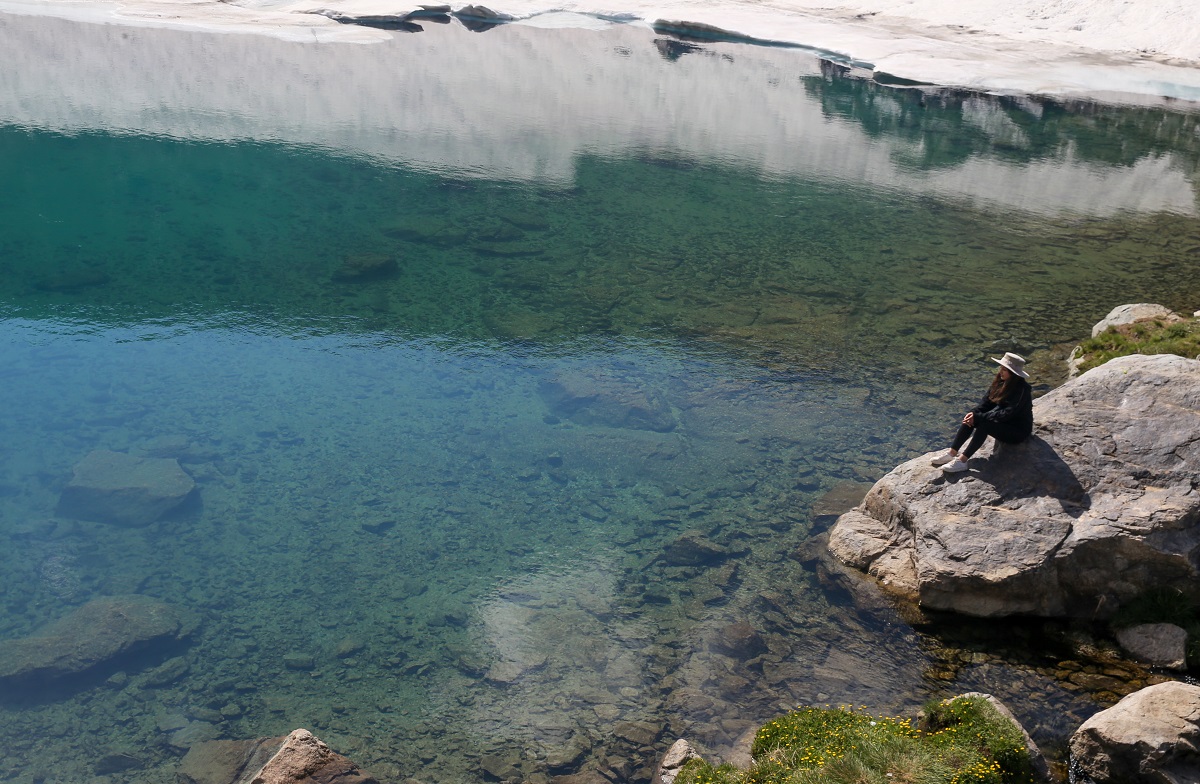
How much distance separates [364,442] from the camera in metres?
15.6

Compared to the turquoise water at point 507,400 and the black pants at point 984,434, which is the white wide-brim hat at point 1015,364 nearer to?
the black pants at point 984,434

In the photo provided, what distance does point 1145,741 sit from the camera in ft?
27.0

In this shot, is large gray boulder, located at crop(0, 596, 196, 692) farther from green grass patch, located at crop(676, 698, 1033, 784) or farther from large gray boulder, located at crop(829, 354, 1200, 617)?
large gray boulder, located at crop(829, 354, 1200, 617)

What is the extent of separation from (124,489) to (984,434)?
12103 mm

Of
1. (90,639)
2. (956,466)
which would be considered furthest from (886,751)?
(90,639)

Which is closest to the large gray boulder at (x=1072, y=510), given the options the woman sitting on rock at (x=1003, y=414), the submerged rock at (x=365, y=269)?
the woman sitting on rock at (x=1003, y=414)

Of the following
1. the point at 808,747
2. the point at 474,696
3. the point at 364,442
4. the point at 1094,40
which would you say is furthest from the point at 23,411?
the point at 1094,40

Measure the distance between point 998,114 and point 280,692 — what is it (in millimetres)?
37104

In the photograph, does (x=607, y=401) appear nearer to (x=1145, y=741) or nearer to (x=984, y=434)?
(x=984, y=434)

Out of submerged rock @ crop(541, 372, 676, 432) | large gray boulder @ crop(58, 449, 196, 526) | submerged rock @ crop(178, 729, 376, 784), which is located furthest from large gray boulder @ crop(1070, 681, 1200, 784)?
large gray boulder @ crop(58, 449, 196, 526)

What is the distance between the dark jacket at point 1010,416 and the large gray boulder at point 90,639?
33.2ft

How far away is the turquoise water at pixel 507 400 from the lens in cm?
→ 1041

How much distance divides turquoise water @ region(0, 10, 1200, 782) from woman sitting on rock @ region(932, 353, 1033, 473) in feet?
7.53

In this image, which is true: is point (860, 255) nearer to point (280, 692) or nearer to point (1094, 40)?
point (280, 692)
